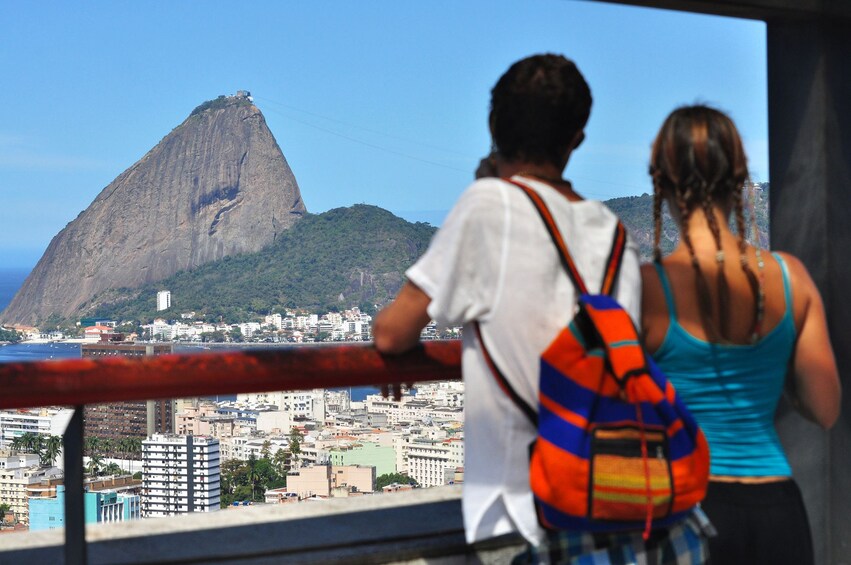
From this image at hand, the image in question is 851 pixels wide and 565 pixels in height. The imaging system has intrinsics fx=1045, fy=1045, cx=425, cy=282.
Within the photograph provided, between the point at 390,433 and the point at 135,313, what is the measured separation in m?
68.5

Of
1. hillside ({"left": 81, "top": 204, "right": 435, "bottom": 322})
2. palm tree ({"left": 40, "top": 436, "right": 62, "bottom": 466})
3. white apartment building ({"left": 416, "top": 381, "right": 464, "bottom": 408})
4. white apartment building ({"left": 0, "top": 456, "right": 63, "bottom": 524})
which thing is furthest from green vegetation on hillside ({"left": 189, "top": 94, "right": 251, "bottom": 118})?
palm tree ({"left": 40, "top": 436, "right": 62, "bottom": 466})

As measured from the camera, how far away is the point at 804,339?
1.37m

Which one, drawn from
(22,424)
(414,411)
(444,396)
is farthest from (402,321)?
(444,396)

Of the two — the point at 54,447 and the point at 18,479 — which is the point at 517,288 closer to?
the point at 54,447

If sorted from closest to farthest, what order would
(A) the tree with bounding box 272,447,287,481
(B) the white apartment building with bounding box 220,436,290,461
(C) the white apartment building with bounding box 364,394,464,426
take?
(A) the tree with bounding box 272,447,287,481, (B) the white apartment building with bounding box 220,436,290,461, (C) the white apartment building with bounding box 364,394,464,426

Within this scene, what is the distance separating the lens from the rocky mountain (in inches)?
4897

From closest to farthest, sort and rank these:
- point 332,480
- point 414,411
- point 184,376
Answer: point 184,376
point 332,480
point 414,411

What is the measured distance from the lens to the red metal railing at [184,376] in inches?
51.4

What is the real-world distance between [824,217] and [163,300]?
107419 mm

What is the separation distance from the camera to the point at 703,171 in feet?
4.44

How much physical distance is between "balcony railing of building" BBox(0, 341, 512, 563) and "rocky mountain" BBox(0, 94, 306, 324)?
406 ft

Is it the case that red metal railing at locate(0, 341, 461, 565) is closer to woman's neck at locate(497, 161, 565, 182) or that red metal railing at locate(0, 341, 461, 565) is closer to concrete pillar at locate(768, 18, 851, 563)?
woman's neck at locate(497, 161, 565, 182)

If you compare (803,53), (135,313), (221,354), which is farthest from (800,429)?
(135,313)

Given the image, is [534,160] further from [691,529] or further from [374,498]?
[374,498]
